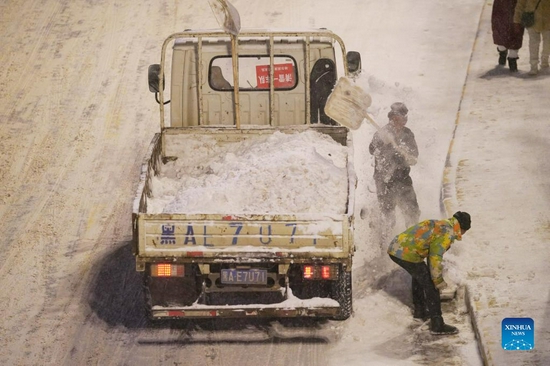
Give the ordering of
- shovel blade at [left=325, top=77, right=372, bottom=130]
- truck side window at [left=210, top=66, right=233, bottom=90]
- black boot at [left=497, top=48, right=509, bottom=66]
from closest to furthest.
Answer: shovel blade at [left=325, top=77, right=372, bottom=130] → truck side window at [left=210, top=66, right=233, bottom=90] → black boot at [left=497, top=48, right=509, bottom=66]

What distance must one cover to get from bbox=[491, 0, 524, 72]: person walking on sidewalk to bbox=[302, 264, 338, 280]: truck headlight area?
8.35 metres

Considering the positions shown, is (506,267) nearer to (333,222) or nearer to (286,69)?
(333,222)

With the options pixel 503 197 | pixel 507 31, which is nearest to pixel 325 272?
pixel 503 197

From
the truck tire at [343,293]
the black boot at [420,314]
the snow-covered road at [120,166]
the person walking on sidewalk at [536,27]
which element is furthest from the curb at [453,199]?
the person walking on sidewalk at [536,27]

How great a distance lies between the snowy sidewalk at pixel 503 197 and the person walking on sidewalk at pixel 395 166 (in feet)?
2.07

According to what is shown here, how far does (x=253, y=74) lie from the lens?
1229cm

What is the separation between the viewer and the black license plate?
32.6 feet

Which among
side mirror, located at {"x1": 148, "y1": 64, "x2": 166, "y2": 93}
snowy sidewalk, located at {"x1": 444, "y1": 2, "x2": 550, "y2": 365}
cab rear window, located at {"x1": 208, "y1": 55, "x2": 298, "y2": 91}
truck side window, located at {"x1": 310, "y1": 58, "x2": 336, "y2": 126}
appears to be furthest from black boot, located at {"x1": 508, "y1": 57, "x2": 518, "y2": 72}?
side mirror, located at {"x1": 148, "y1": 64, "x2": 166, "y2": 93}

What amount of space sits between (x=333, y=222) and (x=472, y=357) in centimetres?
165

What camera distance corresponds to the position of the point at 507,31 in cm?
1733

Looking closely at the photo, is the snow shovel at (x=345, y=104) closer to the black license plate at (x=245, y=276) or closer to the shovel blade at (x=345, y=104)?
the shovel blade at (x=345, y=104)

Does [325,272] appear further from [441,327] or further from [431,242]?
[441,327]

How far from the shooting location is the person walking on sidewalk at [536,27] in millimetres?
16719

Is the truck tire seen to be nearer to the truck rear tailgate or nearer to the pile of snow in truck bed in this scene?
the truck rear tailgate
